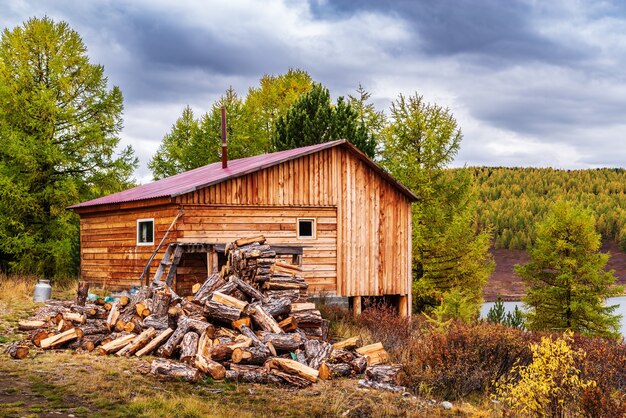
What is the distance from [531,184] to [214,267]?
93856 mm

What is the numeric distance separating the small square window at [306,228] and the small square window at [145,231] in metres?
4.93

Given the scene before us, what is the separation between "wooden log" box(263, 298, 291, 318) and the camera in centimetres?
1400

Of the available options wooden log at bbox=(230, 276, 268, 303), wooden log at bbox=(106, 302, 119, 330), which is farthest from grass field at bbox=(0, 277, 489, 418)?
wooden log at bbox=(230, 276, 268, 303)

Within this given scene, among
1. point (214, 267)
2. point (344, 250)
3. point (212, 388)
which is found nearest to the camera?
point (212, 388)

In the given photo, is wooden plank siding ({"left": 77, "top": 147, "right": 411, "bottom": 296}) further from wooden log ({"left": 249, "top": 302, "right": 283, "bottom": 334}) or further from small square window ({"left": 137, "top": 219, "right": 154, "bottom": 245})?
wooden log ({"left": 249, "top": 302, "right": 283, "bottom": 334})

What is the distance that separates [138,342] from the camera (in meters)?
13.1

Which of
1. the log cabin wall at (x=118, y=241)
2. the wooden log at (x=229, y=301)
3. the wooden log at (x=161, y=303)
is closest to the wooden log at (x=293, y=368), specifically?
the wooden log at (x=229, y=301)

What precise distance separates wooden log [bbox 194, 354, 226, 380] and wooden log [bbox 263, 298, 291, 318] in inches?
98.8

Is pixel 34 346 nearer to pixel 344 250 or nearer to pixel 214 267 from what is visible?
pixel 214 267

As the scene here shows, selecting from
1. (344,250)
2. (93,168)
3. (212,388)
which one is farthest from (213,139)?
(212,388)

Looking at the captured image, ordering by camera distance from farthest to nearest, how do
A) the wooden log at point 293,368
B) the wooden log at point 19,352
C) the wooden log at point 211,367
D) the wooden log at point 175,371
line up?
1. the wooden log at point 19,352
2. the wooden log at point 293,368
3. the wooden log at point 211,367
4. the wooden log at point 175,371

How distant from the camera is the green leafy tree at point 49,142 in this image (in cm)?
2870

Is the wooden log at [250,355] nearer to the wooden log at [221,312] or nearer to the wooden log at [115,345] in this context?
the wooden log at [221,312]

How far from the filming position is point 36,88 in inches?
1153
